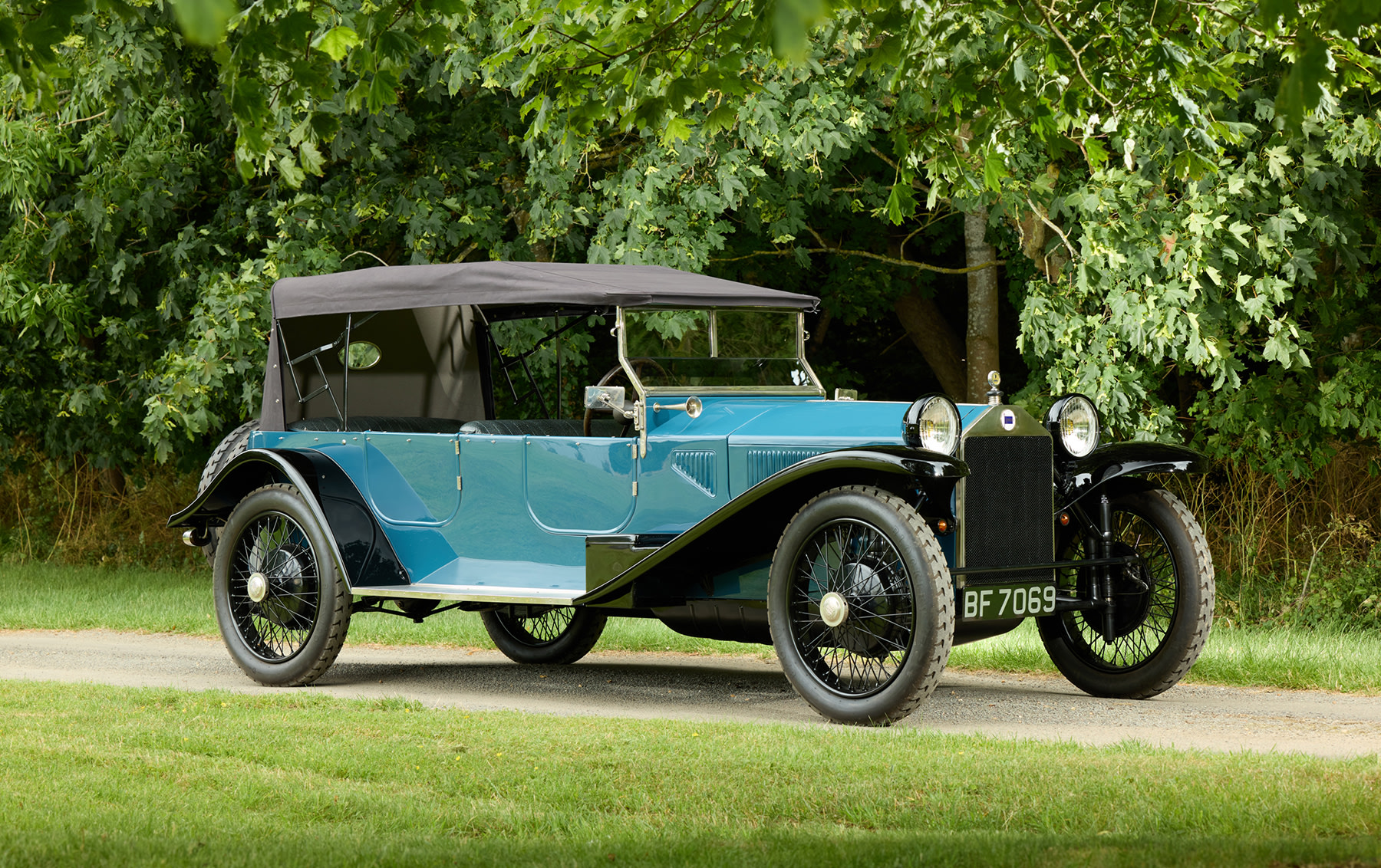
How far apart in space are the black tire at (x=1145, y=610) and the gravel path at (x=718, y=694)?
0.15 m

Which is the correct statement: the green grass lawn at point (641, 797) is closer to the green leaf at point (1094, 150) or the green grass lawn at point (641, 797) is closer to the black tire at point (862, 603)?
the black tire at point (862, 603)

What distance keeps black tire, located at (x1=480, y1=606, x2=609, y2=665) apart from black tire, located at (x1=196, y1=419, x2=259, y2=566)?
5.40 feet

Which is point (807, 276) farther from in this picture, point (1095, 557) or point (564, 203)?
point (1095, 557)

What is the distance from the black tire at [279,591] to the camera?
8.41 meters

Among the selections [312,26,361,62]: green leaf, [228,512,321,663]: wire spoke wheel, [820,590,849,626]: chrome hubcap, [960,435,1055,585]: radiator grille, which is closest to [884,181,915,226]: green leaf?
[960,435,1055,585]: radiator grille

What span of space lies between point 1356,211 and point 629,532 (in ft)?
21.5

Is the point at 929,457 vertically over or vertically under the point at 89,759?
over

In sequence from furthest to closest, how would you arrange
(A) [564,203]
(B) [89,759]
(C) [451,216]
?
(C) [451,216] → (A) [564,203] → (B) [89,759]

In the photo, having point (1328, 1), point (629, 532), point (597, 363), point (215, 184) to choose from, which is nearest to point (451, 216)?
point (215, 184)

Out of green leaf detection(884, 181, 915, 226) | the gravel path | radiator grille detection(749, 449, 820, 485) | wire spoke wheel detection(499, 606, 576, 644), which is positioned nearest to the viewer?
the gravel path

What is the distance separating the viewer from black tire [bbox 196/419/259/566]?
30.8ft

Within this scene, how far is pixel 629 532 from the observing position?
7859mm

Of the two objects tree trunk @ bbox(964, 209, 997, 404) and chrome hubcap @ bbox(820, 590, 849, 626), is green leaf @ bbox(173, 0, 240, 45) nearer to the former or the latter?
chrome hubcap @ bbox(820, 590, 849, 626)

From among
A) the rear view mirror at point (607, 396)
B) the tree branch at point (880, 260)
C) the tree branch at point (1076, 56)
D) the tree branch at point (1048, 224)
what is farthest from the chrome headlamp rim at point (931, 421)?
the tree branch at point (880, 260)
